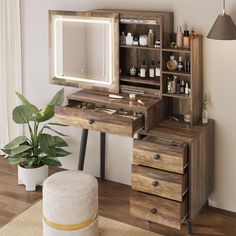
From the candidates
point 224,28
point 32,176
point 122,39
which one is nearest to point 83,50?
point 122,39

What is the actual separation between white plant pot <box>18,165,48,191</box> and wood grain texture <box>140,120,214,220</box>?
96cm

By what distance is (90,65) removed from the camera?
3654 millimetres

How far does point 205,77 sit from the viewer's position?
11.0ft

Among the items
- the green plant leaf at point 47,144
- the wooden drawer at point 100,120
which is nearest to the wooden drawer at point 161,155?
the wooden drawer at point 100,120

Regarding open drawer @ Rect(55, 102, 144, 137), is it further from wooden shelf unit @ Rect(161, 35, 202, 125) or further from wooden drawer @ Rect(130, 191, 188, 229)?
wooden drawer @ Rect(130, 191, 188, 229)

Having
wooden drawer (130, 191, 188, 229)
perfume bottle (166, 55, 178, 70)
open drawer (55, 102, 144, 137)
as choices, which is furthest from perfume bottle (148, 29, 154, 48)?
wooden drawer (130, 191, 188, 229)

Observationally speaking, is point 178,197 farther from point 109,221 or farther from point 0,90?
point 0,90

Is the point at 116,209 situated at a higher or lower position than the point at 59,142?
lower

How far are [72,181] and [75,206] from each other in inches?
7.4

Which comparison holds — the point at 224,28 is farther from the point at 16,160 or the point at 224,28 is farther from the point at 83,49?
the point at 16,160

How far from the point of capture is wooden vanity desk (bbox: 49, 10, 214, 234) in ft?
10.4

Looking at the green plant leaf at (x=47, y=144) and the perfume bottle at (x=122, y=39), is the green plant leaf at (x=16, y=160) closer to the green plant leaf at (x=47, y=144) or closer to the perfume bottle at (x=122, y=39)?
the green plant leaf at (x=47, y=144)

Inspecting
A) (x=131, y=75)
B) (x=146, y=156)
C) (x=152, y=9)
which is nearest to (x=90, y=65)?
(x=131, y=75)

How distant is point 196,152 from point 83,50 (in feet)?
3.68
